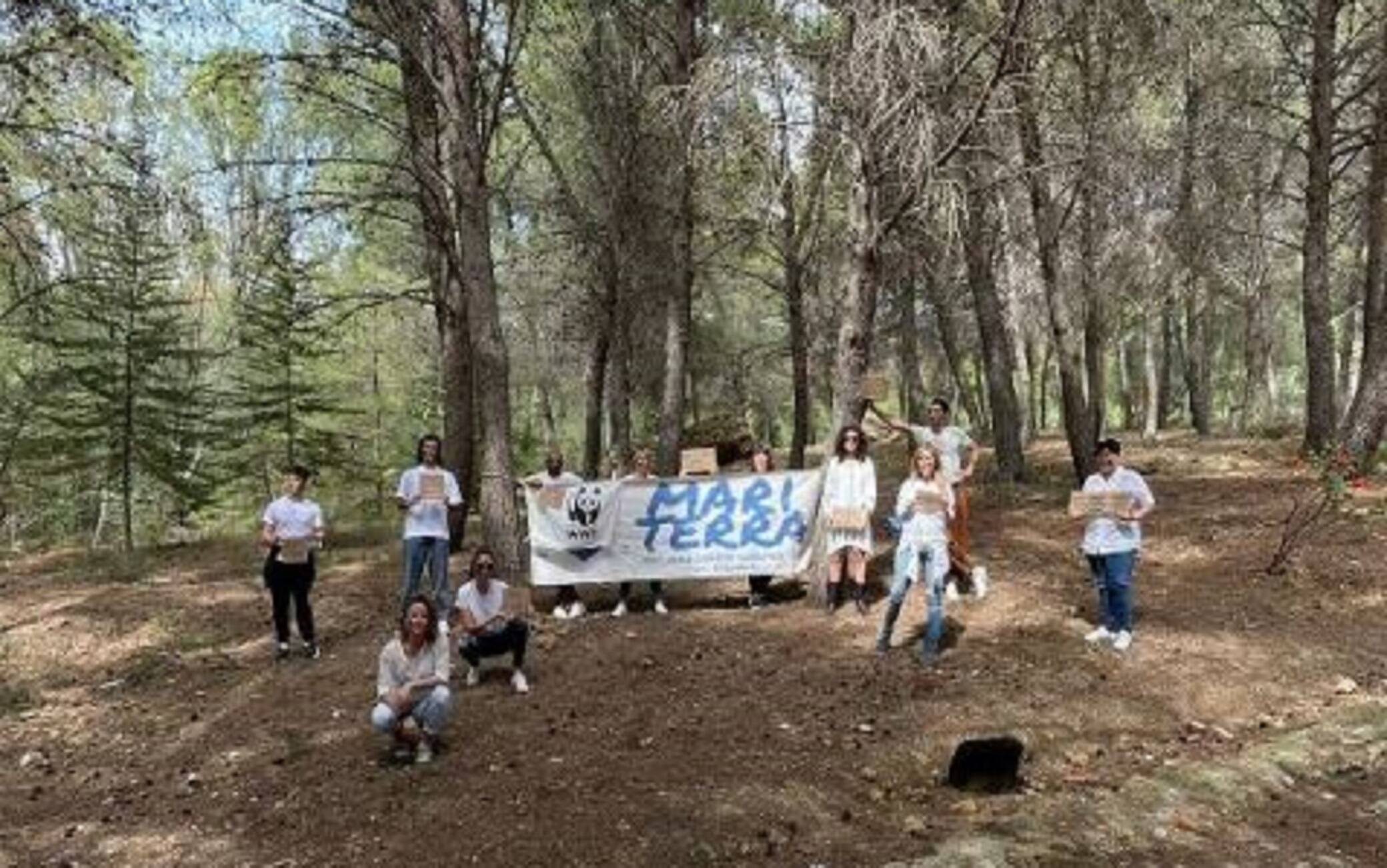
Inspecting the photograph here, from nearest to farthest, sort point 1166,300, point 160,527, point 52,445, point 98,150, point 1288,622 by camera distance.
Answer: point 1288,622 → point 98,150 → point 52,445 → point 160,527 → point 1166,300

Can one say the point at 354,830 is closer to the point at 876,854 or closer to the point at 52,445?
the point at 876,854

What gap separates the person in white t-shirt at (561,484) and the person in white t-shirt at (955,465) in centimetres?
345

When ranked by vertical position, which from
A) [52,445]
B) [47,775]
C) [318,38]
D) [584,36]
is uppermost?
[584,36]

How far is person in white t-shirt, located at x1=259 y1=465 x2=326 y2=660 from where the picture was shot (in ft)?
35.4

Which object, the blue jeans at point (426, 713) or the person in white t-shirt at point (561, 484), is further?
the person in white t-shirt at point (561, 484)

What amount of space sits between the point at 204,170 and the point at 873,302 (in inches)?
271

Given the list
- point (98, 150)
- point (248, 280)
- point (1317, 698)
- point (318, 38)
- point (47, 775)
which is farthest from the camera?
point (248, 280)

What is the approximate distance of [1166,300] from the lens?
2983 centimetres

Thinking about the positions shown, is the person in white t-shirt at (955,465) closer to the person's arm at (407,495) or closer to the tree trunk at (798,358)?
the person's arm at (407,495)

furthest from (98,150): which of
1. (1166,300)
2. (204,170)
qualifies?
(1166,300)

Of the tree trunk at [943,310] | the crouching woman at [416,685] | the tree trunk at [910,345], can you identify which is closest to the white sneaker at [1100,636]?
the crouching woman at [416,685]

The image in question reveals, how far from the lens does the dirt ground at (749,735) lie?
6.92 metres

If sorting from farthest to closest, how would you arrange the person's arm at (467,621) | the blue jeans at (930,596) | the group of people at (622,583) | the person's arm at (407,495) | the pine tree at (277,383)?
1. the pine tree at (277,383)
2. the person's arm at (407,495)
3. the blue jeans at (930,596)
4. the person's arm at (467,621)
5. the group of people at (622,583)

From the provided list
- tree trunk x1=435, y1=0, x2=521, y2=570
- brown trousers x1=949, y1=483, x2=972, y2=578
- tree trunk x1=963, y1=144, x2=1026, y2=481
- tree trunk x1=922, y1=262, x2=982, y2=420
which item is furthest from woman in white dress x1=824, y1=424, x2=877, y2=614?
tree trunk x1=922, y1=262, x2=982, y2=420
